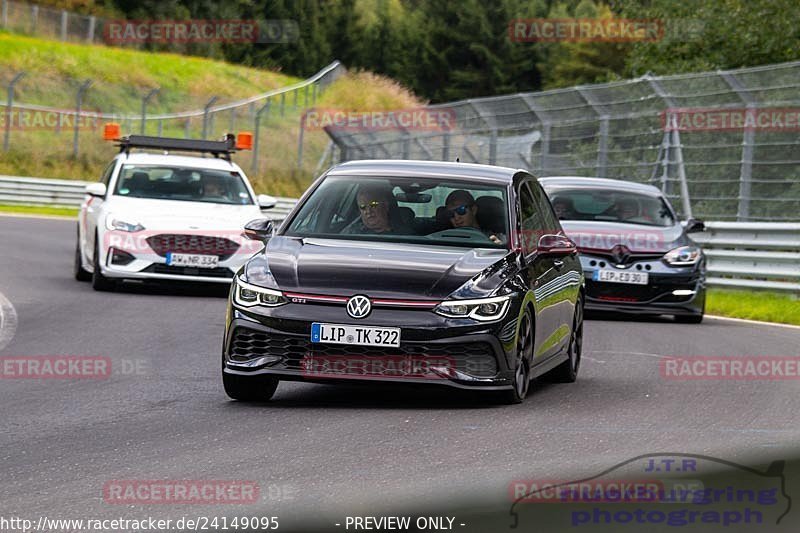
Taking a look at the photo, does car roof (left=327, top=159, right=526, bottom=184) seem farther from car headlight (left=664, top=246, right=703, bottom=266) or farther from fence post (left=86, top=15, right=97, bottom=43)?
fence post (left=86, top=15, right=97, bottom=43)

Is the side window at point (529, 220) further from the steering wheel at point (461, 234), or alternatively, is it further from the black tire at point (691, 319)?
the black tire at point (691, 319)

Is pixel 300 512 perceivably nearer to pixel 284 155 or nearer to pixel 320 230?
pixel 320 230

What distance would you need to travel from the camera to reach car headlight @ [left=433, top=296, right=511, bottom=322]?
8.99m

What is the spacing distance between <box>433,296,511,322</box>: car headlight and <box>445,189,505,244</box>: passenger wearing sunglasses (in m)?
1.03

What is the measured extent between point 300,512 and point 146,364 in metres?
5.67

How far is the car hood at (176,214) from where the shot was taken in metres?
17.8

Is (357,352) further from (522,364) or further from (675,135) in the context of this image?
(675,135)

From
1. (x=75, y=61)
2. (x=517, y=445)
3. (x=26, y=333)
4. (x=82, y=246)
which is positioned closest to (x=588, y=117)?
(x=82, y=246)

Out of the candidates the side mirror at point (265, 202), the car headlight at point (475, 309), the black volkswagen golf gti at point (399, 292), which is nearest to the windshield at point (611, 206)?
the side mirror at point (265, 202)

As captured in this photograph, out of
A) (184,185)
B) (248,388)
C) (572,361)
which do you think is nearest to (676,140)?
(184,185)

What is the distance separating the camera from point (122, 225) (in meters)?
17.7

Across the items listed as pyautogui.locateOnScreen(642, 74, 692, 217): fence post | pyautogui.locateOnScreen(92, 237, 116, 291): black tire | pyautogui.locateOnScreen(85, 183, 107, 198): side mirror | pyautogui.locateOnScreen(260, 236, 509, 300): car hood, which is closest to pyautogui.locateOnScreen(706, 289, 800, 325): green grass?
pyautogui.locateOnScreen(642, 74, 692, 217): fence post

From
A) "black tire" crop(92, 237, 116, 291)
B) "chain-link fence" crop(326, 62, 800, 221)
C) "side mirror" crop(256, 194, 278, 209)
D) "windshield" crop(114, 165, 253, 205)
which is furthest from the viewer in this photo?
→ "chain-link fence" crop(326, 62, 800, 221)

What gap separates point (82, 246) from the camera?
62.8ft
